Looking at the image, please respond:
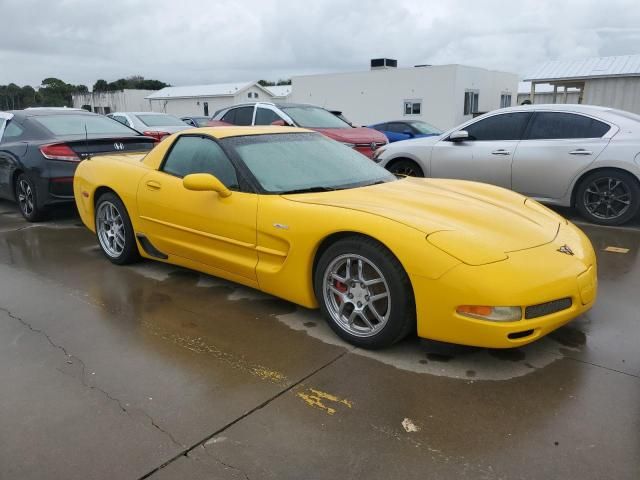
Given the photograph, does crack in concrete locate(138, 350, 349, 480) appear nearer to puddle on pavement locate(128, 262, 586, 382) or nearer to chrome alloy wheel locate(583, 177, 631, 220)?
puddle on pavement locate(128, 262, 586, 382)

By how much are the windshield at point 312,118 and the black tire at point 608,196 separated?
4984 millimetres

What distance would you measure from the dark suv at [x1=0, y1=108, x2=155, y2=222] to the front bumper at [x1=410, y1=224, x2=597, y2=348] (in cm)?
521

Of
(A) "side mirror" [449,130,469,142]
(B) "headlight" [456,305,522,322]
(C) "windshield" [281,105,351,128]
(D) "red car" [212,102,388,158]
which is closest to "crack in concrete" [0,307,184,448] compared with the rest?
(B) "headlight" [456,305,522,322]

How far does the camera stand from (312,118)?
1010cm

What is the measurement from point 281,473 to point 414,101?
2556 centimetres

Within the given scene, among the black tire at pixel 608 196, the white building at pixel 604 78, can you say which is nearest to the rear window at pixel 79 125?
the black tire at pixel 608 196

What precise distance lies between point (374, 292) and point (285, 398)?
833 mm

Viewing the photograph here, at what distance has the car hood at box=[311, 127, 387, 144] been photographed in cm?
930

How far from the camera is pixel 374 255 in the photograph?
119 inches

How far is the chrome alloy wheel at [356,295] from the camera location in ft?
10.2

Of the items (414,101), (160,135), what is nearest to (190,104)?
(414,101)

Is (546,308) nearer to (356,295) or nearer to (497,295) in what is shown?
(497,295)

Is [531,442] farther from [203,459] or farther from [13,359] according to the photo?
[13,359]

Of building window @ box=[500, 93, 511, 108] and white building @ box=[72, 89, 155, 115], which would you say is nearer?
building window @ box=[500, 93, 511, 108]
